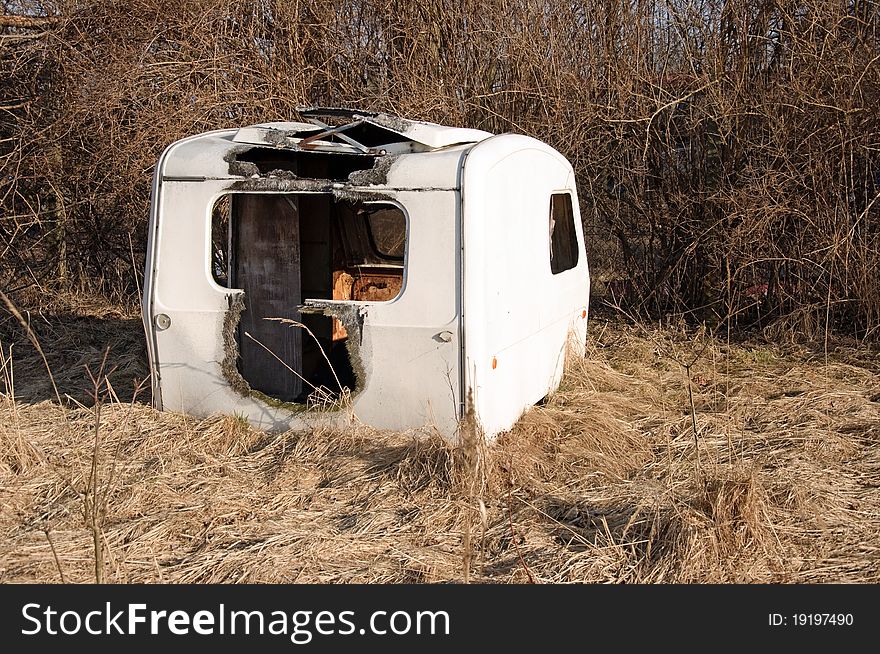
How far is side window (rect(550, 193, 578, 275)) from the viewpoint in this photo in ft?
22.0

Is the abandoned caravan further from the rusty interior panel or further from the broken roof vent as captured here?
the rusty interior panel

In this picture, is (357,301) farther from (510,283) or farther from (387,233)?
(387,233)

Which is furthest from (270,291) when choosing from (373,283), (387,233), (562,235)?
(562,235)

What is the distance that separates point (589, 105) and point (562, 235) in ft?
9.93

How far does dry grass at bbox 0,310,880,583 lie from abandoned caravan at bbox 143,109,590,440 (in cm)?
22

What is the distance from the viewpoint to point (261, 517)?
463 cm

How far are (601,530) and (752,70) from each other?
6.66 metres

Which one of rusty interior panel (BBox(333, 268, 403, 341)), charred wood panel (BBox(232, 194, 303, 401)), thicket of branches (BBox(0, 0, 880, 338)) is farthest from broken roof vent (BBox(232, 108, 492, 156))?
thicket of branches (BBox(0, 0, 880, 338))

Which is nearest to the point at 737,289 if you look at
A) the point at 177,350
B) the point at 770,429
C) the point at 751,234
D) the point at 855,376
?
the point at 751,234

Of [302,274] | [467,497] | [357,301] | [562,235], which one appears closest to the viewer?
[467,497]

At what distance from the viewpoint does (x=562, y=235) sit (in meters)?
7.05

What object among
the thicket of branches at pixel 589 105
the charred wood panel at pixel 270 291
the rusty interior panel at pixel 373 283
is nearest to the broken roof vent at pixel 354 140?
the charred wood panel at pixel 270 291

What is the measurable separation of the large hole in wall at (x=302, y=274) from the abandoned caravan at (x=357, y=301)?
0.04ft

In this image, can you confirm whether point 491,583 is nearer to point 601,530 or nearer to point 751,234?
point 601,530
